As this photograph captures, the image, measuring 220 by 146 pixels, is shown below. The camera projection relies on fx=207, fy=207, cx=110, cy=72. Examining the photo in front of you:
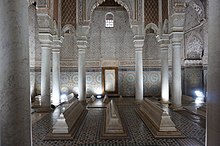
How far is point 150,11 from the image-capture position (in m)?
11.7

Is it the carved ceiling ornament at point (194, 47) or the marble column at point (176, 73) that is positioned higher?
the carved ceiling ornament at point (194, 47)

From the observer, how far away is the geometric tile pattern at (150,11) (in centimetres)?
1164

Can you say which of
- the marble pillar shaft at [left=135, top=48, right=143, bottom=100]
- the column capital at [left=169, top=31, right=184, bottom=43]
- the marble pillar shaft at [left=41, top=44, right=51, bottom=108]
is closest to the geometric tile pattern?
the marble pillar shaft at [left=135, top=48, right=143, bottom=100]

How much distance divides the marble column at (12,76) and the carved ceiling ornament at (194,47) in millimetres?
13210

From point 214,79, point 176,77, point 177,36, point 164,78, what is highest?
point 177,36

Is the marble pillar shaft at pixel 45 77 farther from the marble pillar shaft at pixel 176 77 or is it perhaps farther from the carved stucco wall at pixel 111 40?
the carved stucco wall at pixel 111 40

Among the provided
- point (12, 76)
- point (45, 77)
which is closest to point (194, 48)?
point (45, 77)

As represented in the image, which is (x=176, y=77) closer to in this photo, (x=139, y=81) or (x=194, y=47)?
(x=139, y=81)

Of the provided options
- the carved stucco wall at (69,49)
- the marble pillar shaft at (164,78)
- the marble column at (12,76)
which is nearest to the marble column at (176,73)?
the marble pillar shaft at (164,78)

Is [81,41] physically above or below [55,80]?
above

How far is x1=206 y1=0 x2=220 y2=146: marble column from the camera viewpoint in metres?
2.70

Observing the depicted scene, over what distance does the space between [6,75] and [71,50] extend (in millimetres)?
13409

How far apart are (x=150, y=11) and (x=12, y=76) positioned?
10.3 metres

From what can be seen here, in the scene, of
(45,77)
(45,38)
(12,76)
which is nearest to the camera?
(12,76)
